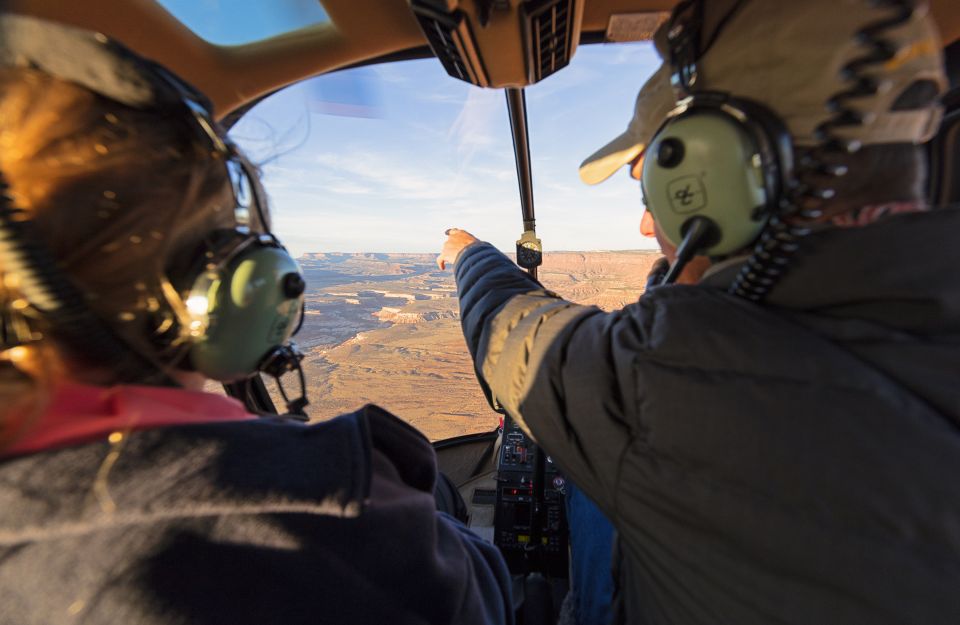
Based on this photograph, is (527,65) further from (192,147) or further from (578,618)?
(578,618)

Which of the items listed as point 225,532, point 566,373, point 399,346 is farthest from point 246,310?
point 399,346

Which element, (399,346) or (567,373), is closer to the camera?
(567,373)

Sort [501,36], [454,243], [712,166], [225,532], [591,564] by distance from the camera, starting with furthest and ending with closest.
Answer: [454,243] → [591,564] → [501,36] → [712,166] → [225,532]

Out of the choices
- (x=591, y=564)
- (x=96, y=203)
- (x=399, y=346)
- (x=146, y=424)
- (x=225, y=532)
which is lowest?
(x=399, y=346)

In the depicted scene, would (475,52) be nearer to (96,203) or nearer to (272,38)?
(272,38)

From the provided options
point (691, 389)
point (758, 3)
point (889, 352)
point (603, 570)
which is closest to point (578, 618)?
point (603, 570)

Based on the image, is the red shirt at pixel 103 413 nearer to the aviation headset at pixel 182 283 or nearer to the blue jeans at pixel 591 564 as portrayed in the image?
the aviation headset at pixel 182 283

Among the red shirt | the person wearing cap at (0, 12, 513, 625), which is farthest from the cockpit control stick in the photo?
the red shirt
